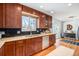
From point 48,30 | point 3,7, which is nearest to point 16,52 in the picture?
point 3,7

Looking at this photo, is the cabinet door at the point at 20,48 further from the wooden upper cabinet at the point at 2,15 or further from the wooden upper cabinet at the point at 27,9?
the wooden upper cabinet at the point at 27,9

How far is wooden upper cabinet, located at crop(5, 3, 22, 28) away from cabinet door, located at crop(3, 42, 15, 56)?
64 centimetres

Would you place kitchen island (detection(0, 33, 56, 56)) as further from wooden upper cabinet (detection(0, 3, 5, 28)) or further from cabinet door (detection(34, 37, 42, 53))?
wooden upper cabinet (detection(0, 3, 5, 28))

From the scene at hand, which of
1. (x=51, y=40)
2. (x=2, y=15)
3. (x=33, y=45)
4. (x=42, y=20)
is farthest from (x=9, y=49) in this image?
(x=51, y=40)

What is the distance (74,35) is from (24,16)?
2465 mm

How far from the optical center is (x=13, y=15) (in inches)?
134

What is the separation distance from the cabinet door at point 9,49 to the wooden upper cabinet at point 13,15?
64cm

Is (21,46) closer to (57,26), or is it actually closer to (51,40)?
(57,26)

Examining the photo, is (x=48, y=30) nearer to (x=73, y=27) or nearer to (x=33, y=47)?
(x=73, y=27)

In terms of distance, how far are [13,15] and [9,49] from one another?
1144 mm

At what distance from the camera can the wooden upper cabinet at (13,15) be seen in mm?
3166

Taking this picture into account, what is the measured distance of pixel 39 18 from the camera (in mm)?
5184

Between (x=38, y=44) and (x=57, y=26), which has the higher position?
(x=57, y=26)

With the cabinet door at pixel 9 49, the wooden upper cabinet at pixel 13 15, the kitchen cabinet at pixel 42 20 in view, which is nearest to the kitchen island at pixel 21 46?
the cabinet door at pixel 9 49
